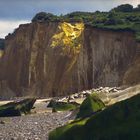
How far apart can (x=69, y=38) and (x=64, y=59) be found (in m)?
4.30

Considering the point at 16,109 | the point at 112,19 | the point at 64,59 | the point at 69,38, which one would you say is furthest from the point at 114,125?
the point at 69,38

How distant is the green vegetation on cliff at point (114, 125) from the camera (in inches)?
717

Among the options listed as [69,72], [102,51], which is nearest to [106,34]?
[102,51]

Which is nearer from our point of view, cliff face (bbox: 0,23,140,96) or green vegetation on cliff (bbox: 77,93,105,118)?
green vegetation on cliff (bbox: 77,93,105,118)

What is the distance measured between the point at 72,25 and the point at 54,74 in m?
9.84

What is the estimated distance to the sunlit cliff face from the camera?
97375 mm

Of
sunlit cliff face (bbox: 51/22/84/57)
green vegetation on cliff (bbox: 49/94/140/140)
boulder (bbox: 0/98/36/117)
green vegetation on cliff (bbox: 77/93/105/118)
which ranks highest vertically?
sunlit cliff face (bbox: 51/22/84/57)

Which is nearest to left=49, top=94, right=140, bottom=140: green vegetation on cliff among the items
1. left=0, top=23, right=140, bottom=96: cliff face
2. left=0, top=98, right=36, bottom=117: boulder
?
left=0, top=98, right=36, bottom=117: boulder

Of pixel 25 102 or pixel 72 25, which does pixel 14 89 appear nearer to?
pixel 72 25

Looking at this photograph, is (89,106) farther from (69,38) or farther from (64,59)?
(69,38)

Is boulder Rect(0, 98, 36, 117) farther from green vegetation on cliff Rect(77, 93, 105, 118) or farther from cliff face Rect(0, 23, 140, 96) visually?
cliff face Rect(0, 23, 140, 96)

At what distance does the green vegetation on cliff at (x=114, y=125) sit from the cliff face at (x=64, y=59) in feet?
196

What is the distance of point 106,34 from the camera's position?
90188 mm

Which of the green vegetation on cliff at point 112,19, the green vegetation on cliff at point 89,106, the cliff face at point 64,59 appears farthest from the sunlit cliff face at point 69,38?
the green vegetation on cliff at point 89,106
